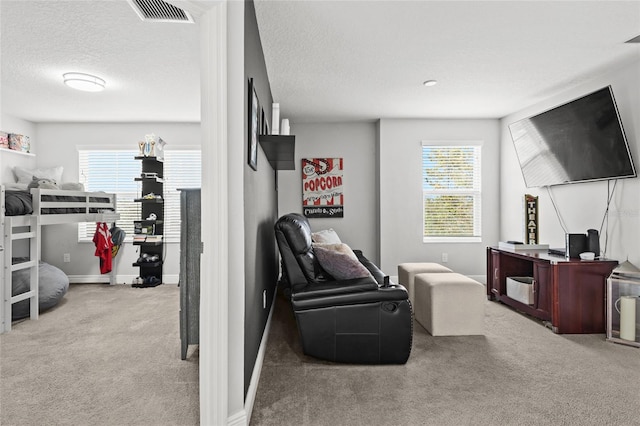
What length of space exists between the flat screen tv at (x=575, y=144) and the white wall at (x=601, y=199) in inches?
5.1

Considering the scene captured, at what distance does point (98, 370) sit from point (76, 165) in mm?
4051

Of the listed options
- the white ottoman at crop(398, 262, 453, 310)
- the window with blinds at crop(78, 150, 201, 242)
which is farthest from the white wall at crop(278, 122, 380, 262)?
the window with blinds at crop(78, 150, 201, 242)

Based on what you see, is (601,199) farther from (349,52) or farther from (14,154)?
(14,154)

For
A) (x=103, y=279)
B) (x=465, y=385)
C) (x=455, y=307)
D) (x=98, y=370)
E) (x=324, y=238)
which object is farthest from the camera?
(x=103, y=279)

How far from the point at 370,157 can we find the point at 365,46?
8.62ft

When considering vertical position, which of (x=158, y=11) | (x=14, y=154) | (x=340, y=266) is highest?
(x=158, y=11)

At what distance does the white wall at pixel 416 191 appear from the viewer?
5207 millimetres

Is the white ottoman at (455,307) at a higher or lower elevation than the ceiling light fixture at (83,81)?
lower

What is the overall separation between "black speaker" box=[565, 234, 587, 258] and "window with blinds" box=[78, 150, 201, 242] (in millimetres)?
4804

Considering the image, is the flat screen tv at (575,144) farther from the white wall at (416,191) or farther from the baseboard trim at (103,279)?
the baseboard trim at (103,279)

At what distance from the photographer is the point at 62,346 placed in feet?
9.61

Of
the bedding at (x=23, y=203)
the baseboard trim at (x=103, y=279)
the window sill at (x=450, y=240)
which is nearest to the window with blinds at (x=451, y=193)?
the window sill at (x=450, y=240)

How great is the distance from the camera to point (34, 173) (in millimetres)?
5027

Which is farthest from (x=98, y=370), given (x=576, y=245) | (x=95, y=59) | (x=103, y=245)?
(x=576, y=245)
